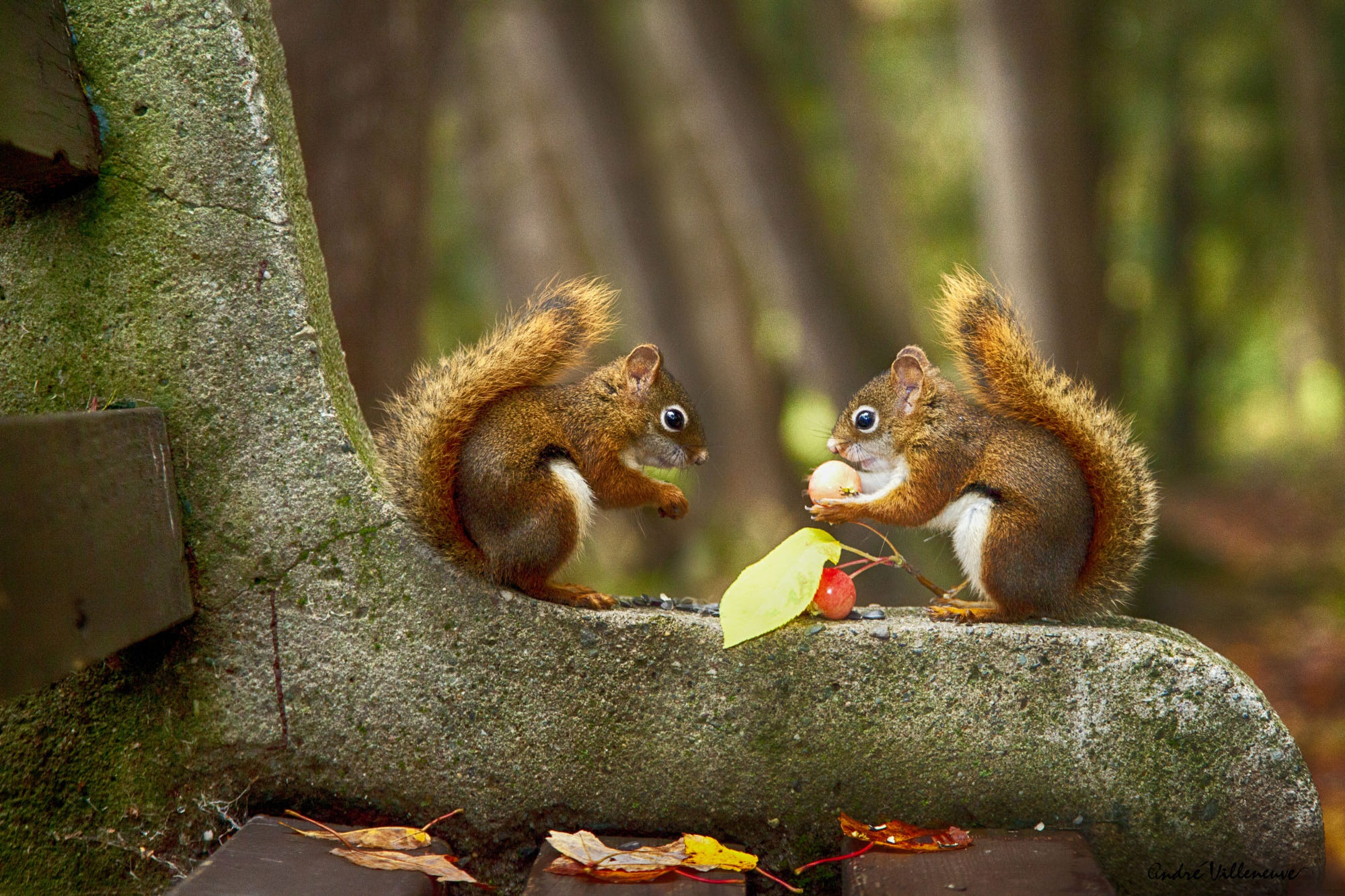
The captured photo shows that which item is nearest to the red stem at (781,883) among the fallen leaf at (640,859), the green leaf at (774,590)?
the fallen leaf at (640,859)

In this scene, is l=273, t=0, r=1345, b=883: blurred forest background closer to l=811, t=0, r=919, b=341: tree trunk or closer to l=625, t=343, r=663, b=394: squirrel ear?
l=811, t=0, r=919, b=341: tree trunk

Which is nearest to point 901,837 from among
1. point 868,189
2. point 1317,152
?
point 868,189

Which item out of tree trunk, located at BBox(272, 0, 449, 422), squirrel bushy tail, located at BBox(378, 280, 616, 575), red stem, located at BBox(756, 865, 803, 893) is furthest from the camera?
tree trunk, located at BBox(272, 0, 449, 422)

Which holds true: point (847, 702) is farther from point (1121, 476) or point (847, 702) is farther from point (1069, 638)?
point (1121, 476)

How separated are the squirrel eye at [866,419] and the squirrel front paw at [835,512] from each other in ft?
0.75

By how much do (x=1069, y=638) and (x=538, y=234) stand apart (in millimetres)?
7663

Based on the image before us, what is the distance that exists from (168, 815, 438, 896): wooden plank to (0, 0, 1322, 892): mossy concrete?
16 cm

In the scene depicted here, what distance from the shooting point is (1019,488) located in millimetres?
1810

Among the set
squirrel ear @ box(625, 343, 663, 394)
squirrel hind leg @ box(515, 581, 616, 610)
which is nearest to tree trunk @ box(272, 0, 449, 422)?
squirrel ear @ box(625, 343, 663, 394)

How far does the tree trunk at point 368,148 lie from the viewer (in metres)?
3.00

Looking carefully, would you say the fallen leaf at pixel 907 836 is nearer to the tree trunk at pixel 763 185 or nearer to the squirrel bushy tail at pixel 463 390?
the squirrel bushy tail at pixel 463 390

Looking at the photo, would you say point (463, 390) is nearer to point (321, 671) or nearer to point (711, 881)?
point (321, 671)

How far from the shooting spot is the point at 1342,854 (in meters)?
4.41

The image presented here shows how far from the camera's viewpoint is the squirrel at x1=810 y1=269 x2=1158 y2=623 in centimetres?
178
